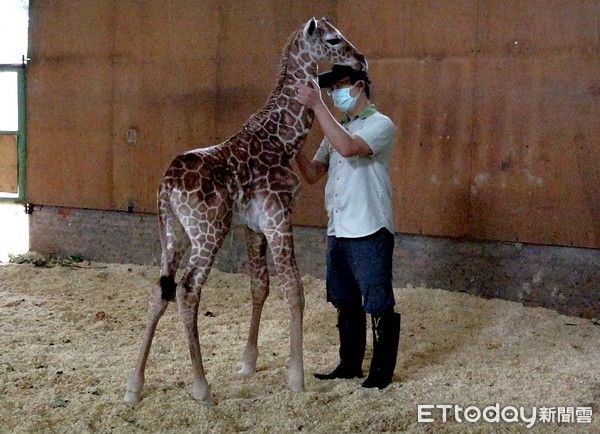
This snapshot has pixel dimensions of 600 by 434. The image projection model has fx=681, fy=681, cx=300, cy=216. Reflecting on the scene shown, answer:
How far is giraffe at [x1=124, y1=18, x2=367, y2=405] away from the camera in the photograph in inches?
119

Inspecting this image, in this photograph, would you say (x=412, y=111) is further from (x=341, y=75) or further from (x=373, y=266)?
(x=373, y=266)

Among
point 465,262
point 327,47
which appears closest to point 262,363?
point 327,47

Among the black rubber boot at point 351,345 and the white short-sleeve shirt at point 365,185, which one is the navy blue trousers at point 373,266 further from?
the black rubber boot at point 351,345

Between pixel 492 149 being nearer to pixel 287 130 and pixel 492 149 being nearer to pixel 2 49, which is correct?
pixel 287 130

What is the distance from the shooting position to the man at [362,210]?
10.4ft

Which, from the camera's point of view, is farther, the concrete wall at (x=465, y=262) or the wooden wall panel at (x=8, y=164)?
the wooden wall panel at (x=8, y=164)

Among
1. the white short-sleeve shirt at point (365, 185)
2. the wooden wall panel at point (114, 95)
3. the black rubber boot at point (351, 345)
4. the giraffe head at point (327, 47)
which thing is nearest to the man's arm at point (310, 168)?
the white short-sleeve shirt at point (365, 185)

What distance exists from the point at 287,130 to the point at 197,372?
1.21m

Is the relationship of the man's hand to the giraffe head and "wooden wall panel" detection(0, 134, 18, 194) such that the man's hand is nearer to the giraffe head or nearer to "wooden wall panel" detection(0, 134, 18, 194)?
the giraffe head

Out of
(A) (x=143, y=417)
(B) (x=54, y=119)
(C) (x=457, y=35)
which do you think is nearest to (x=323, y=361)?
(A) (x=143, y=417)

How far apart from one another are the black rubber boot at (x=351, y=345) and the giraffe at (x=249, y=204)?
0.31 meters

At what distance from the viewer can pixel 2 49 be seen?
697cm

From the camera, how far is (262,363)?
3666mm

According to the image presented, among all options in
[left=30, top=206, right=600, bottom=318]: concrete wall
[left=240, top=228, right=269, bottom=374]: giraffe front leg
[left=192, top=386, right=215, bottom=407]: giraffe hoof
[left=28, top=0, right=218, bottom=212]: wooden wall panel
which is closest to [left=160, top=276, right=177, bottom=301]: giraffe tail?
[left=192, top=386, right=215, bottom=407]: giraffe hoof
